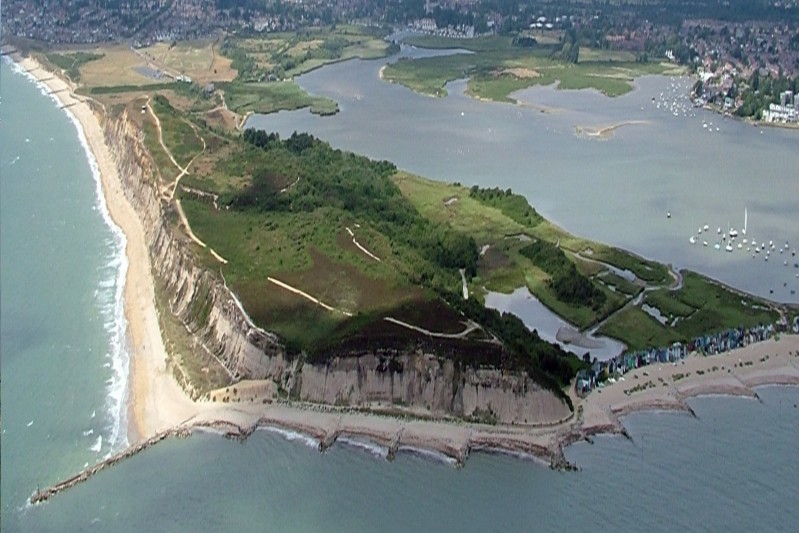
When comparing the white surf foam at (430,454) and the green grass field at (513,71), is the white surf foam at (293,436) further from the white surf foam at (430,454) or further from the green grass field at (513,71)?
the green grass field at (513,71)

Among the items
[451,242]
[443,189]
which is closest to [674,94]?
[443,189]

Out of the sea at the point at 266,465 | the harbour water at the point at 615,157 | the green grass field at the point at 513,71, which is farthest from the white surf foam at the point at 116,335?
the green grass field at the point at 513,71

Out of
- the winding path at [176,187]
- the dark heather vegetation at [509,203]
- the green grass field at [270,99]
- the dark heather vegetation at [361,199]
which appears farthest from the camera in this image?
the green grass field at [270,99]

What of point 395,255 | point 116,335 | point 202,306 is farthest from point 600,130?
point 116,335

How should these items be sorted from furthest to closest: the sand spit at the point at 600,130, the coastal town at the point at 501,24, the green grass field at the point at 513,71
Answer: the coastal town at the point at 501,24 < the green grass field at the point at 513,71 < the sand spit at the point at 600,130

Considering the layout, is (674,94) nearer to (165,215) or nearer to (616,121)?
(616,121)

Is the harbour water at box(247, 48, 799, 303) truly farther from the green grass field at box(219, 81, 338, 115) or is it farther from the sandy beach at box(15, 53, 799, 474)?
the sandy beach at box(15, 53, 799, 474)

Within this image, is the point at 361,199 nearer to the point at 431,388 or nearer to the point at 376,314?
the point at 376,314

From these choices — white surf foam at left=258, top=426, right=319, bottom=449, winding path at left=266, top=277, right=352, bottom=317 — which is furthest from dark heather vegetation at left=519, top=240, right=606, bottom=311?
white surf foam at left=258, top=426, right=319, bottom=449
